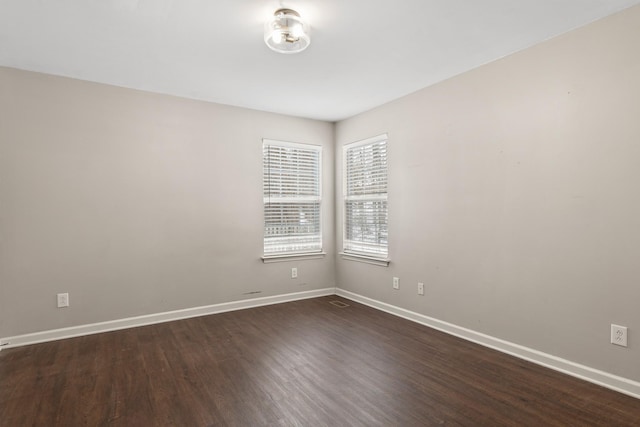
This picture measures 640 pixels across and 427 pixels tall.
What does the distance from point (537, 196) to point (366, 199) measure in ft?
6.67

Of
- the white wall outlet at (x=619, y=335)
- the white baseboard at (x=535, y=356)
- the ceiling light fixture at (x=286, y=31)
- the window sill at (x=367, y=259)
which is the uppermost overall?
the ceiling light fixture at (x=286, y=31)

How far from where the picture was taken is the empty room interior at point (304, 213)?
215 centimetres

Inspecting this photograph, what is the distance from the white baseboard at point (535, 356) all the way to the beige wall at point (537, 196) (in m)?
0.04

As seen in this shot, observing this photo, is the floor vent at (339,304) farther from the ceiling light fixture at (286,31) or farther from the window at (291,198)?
the ceiling light fixture at (286,31)

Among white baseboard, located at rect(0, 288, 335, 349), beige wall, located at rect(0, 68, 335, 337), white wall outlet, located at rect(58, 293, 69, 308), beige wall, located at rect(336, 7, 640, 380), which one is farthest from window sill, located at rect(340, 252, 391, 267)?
white wall outlet, located at rect(58, 293, 69, 308)

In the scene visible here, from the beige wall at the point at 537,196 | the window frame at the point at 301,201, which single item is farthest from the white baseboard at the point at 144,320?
the beige wall at the point at 537,196

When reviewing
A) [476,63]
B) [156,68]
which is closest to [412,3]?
[476,63]

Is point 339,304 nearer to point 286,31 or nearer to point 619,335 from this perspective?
point 619,335

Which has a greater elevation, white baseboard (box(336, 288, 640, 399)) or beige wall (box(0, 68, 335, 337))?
beige wall (box(0, 68, 335, 337))

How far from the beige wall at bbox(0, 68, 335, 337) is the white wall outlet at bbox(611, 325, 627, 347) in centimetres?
323

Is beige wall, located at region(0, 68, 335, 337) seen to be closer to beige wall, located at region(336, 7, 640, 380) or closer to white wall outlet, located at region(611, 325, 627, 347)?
beige wall, located at region(336, 7, 640, 380)

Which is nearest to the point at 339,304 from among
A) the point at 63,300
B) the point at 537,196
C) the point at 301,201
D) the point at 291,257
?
the point at 291,257

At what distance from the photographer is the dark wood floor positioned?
1.94 meters

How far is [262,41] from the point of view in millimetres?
2539
